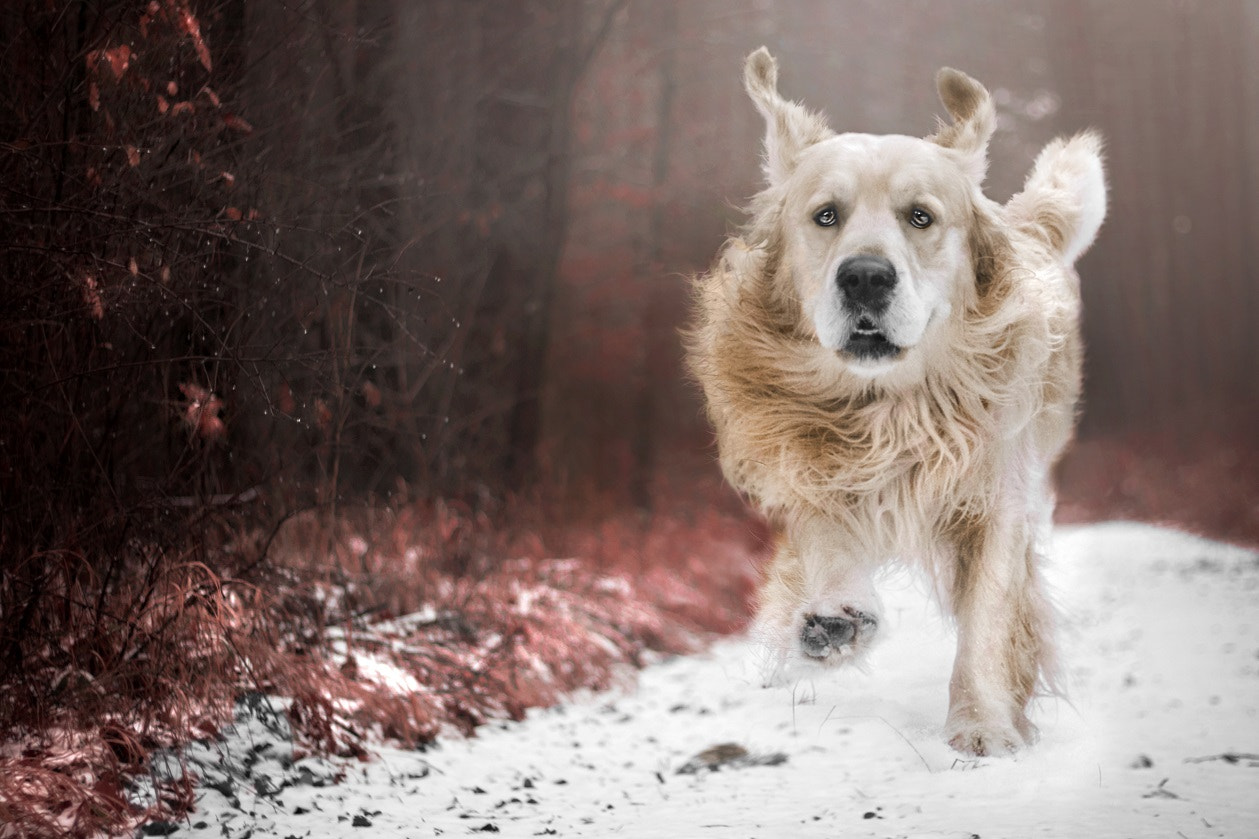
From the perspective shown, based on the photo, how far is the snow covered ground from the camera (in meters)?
3.04

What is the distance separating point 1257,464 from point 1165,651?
7.10 meters

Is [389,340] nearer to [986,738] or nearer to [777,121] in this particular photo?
[777,121]

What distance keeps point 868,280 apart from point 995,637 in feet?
3.58

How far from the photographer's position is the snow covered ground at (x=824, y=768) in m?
3.04

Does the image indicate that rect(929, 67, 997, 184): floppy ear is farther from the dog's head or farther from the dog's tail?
the dog's tail

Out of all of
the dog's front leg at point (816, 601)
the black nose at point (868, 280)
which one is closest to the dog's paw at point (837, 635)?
the dog's front leg at point (816, 601)

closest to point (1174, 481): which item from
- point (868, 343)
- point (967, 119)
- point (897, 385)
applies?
point (897, 385)

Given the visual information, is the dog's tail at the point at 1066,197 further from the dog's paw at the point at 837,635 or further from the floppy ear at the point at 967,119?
the dog's paw at the point at 837,635

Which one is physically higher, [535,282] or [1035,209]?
[1035,209]

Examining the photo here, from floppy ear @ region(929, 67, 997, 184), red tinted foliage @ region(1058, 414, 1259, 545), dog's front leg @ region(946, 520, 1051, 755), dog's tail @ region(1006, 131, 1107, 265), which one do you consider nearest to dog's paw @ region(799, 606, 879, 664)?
dog's front leg @ region(946, 520, 1051, 755)

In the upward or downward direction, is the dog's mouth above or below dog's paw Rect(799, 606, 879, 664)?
above

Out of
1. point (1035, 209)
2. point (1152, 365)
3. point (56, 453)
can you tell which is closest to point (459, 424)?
point (56, 453)

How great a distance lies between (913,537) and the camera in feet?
10.7

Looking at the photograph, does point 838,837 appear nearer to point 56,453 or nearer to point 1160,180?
point 56,453
